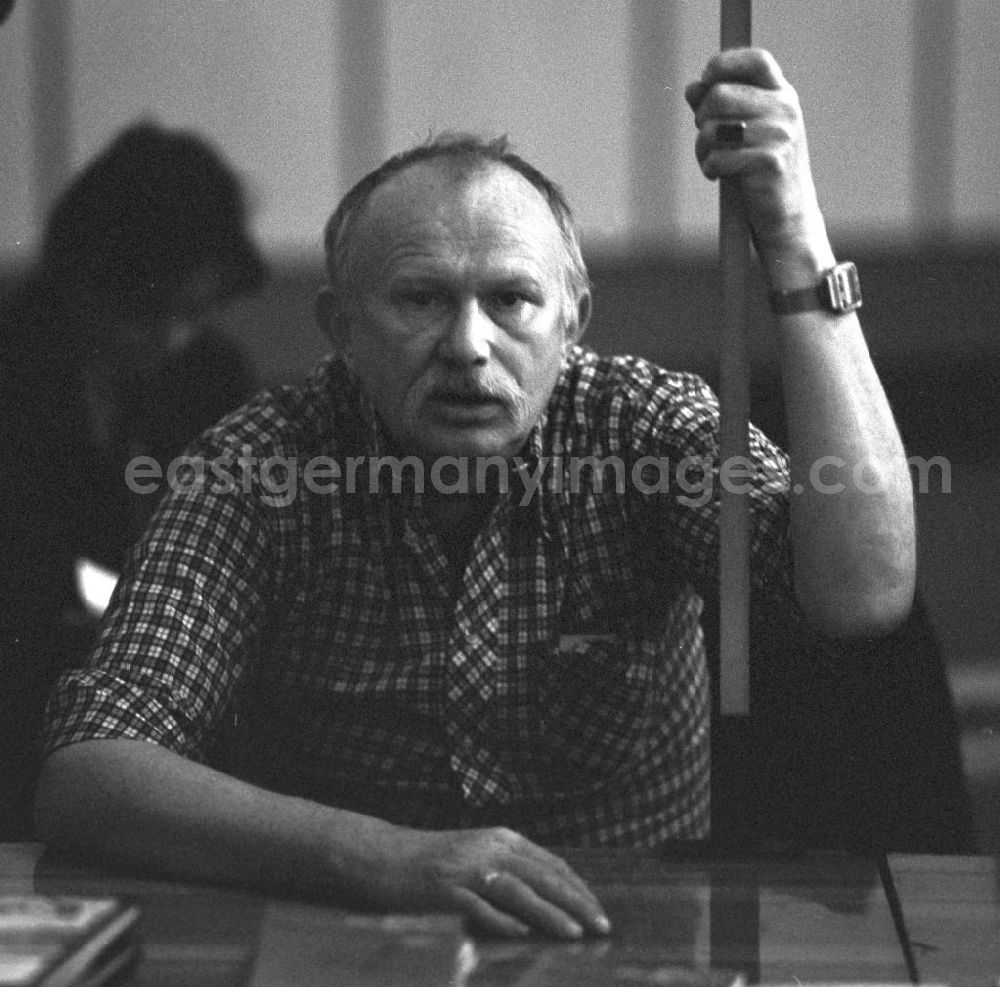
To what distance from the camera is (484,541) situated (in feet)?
6.47

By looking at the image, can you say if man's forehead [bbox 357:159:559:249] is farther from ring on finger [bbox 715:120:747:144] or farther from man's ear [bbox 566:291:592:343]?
ring on finger [bbox 715:120:747:144]

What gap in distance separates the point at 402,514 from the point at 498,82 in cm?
58

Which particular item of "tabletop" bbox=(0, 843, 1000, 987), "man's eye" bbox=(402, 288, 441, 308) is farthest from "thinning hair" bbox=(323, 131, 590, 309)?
"tabletop" bbox=(0, 843, 1000, 987)

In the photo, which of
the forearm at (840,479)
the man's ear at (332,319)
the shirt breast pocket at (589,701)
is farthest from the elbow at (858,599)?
the man's ear at (332,319)

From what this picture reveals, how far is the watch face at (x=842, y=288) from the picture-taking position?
5.81 ft

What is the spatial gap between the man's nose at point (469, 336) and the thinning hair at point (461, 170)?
0.54 feet

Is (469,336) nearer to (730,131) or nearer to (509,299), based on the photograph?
(509,299)

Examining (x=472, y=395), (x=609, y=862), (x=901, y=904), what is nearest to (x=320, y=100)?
(x=472, y=395)

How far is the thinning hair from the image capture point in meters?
2.02

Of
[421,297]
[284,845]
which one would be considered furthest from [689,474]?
[284,845]

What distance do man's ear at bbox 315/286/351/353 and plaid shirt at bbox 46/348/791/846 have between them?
109mm

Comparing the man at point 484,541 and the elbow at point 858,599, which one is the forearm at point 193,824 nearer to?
the man at point 484,541

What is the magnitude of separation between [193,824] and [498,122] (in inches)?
44.0

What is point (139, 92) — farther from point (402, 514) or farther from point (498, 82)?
point (402, 514)
